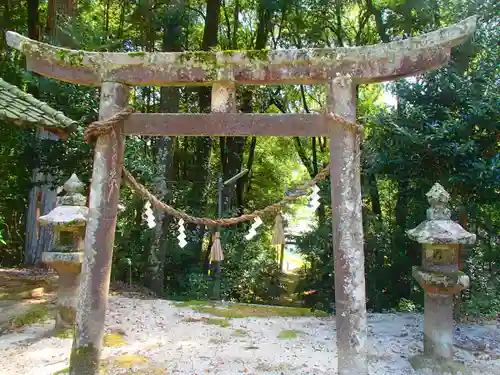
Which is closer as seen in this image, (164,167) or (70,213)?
(70,213)

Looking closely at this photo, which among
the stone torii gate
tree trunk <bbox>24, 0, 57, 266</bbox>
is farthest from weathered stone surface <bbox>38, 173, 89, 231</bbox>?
tree trunk <bbox>24, 0, 57, 266</bbox>

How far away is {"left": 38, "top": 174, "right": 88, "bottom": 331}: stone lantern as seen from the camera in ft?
17.8

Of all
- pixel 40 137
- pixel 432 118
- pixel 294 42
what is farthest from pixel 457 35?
pixel 294 42

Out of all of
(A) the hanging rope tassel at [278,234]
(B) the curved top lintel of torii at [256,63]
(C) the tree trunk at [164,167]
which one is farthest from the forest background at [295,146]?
(A) the hanging rope tassel at [278,234]

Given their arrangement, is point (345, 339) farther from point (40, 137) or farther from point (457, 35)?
point (40, 137)

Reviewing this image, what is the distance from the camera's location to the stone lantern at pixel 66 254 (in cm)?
543

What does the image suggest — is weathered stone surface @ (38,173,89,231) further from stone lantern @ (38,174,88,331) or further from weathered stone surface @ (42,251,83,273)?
weathered stone surface @ (42,251,83,273)

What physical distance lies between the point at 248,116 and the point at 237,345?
3.18 metres

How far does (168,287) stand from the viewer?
374 inches

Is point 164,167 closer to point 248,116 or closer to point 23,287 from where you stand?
point 23,287

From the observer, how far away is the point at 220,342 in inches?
214

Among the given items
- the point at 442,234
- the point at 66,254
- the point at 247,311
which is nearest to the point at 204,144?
the point at 247,311

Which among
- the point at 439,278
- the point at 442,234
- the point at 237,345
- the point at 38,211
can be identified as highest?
the point at 38,211

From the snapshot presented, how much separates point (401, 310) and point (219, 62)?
18.7ft
